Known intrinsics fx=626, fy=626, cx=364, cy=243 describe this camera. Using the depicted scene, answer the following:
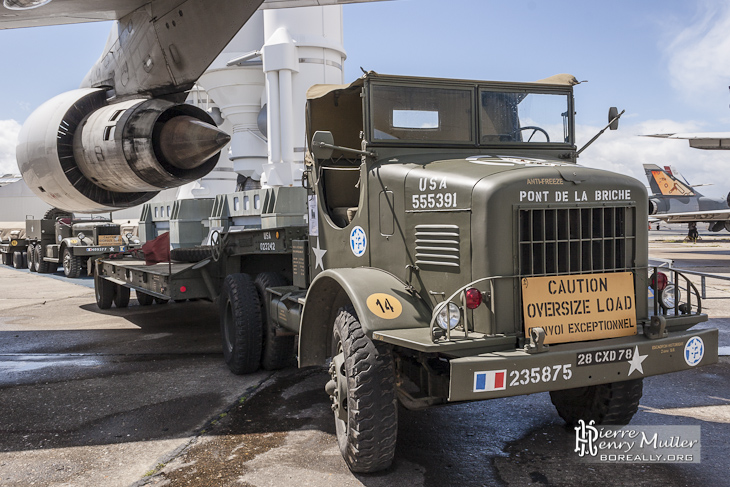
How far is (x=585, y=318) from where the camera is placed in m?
3.90

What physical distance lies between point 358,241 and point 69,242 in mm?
15467

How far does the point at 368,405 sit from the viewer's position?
3801 mm

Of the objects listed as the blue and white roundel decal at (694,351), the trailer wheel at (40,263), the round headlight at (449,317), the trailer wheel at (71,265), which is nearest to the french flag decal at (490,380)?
the round headlight at (449,317)

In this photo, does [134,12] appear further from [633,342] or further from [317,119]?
[633,342]

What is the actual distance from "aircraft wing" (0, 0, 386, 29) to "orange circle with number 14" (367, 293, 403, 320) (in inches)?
235

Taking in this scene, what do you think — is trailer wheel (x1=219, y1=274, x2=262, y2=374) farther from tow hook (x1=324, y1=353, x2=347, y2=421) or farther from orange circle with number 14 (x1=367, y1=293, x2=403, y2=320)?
orange circle with number 14 (x1=367, y1=293, x2=403, y2=320)

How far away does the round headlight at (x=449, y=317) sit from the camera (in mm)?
3594

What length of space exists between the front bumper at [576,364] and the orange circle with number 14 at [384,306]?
2.04 feet

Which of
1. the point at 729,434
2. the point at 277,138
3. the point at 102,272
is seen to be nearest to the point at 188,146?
the point at 102,272

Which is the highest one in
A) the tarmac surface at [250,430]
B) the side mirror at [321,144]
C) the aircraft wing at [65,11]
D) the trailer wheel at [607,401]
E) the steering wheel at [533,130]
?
the aircraft wing at [65,11]

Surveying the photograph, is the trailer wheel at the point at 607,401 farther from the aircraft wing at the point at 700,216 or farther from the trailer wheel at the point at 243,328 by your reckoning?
the aircraft wing at the point at 700,216

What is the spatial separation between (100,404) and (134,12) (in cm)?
592

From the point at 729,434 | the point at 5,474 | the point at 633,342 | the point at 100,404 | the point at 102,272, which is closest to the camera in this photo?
the point at 633,342

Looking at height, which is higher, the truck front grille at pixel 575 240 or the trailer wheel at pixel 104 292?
the truck front grille at pixel 575 240
